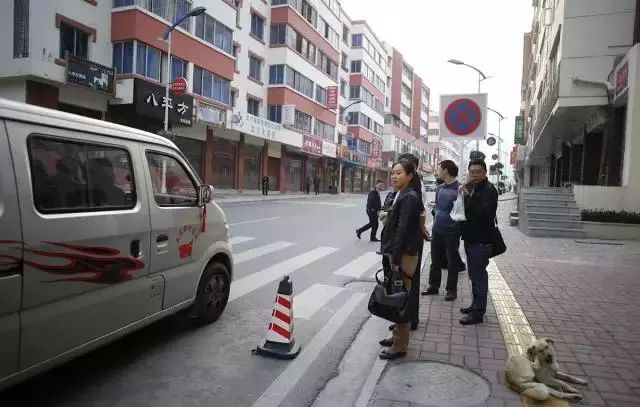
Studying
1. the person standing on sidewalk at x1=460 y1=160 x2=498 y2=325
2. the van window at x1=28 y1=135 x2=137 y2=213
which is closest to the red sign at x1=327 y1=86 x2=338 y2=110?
the person standing on sidewalk at x1=460 y1=160 x2=498 y2=325

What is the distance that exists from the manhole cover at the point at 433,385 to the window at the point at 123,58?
20.7 meters

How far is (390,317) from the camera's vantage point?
157 inches

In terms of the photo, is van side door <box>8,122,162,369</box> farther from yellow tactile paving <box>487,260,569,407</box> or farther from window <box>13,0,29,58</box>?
window <box>13,0,29,58</box>

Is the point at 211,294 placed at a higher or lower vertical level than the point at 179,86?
lower

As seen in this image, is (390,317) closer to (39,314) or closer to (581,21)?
(39,314)

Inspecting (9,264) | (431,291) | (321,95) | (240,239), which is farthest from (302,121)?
(9,264)

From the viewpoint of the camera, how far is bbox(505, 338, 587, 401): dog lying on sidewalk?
11.4ft

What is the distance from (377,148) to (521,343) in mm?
59391

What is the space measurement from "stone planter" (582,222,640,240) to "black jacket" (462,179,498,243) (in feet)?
35.5

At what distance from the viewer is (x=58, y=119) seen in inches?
125

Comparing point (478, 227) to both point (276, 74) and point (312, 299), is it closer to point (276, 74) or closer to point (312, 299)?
point (312, 299)

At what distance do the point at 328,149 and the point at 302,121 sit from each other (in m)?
6.12

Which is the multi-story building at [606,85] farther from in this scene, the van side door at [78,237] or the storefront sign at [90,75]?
the storefront sign at [90,75]

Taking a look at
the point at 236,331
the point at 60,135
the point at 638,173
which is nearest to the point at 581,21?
the point at 638,173
